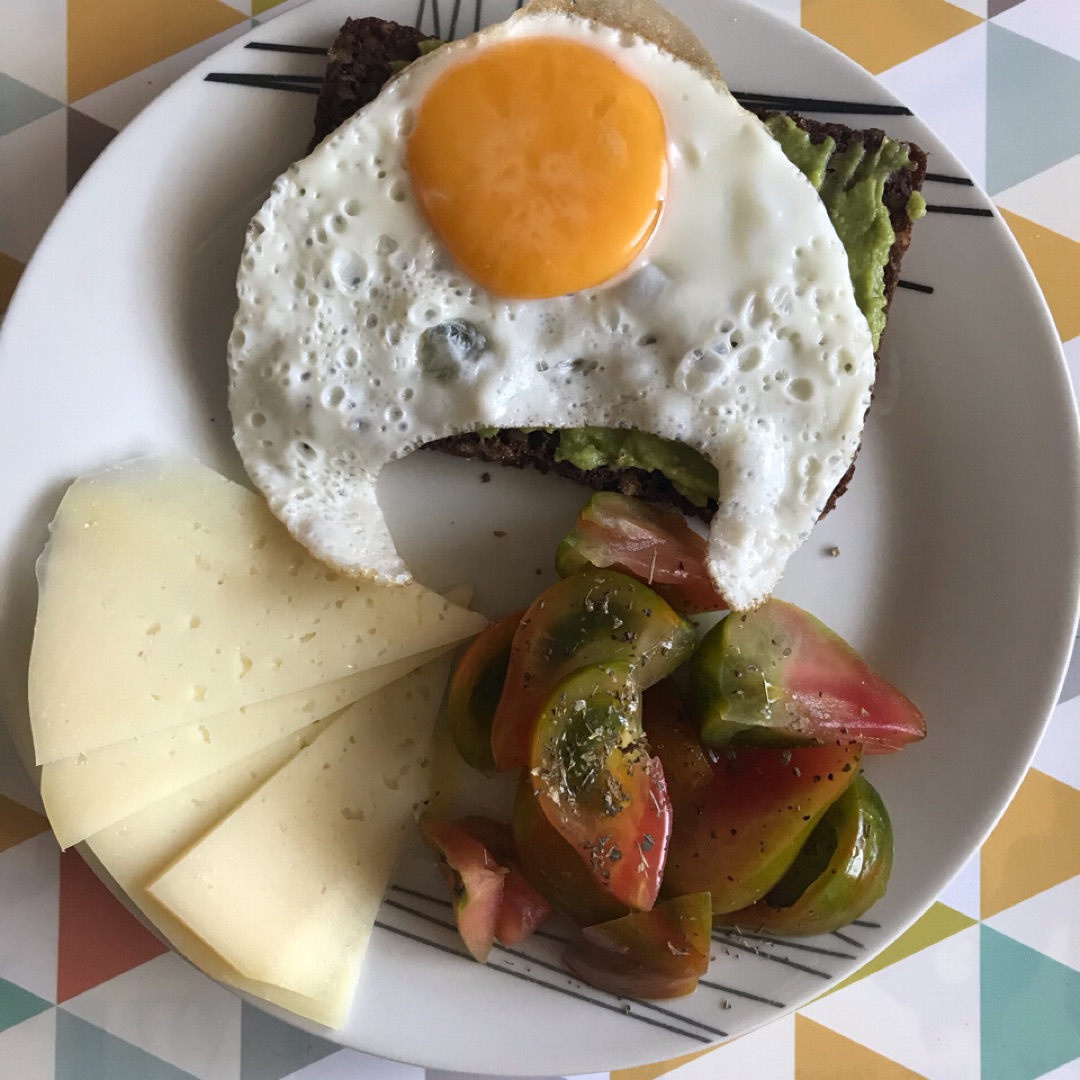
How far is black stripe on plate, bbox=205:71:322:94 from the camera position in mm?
2002

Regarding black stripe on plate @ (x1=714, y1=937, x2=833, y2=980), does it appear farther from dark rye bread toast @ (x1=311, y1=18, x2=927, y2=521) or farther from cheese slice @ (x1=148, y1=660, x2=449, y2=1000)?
dark rye bread toast @ (x1=311, y1=18, x2=927, y2=521)

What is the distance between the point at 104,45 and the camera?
7.20ft

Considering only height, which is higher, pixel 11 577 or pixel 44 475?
pixel 44 475

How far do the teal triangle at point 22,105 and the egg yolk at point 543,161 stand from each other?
1.08 metres

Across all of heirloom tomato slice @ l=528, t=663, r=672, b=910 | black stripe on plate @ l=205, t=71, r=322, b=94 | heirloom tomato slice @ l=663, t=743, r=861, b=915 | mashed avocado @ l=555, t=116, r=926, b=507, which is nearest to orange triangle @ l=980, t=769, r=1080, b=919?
heirloom tomato slice @ l=663, t=743, r=861, b=915

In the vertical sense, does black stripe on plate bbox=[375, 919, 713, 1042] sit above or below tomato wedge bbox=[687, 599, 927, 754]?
below

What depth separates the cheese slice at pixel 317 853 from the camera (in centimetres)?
186

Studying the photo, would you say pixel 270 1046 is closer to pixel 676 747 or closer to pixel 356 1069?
pixel 356 1069

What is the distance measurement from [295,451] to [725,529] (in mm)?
1013

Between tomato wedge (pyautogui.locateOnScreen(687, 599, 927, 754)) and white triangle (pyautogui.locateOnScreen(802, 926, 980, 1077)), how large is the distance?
0.81 m

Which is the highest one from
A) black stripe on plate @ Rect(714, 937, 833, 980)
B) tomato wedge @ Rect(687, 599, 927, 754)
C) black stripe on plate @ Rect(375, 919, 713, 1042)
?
tomato wedge @ Rect(687, 599, 927, 754)

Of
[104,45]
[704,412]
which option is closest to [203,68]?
[104,45]

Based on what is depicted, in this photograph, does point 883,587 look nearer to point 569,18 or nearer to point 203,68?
point 569,18

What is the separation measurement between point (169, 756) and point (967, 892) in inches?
83.7
